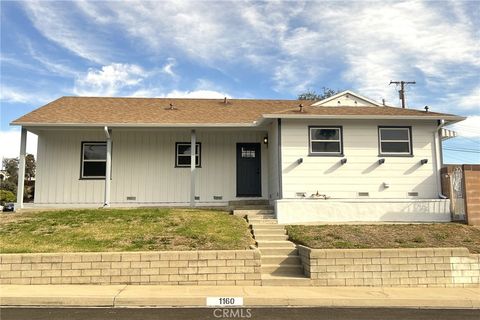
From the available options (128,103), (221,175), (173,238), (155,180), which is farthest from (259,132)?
(173,238)

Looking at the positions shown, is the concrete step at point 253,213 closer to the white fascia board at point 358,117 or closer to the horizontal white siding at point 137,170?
the horizontal white siding at point 137,170

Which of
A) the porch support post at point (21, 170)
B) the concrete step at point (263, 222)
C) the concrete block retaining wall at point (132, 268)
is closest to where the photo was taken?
the concrete block retaining wall at point (132, 268)

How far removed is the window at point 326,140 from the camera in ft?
46.8

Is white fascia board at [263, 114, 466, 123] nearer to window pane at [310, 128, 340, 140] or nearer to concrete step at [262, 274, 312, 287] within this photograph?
window pane at [310, 128, 340, 140]

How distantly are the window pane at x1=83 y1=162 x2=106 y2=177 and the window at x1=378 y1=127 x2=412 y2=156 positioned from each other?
9.94 m

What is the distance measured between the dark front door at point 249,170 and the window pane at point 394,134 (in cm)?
462

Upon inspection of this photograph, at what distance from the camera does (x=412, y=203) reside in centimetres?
1366

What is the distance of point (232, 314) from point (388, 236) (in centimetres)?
598

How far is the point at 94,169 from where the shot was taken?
52.8ft

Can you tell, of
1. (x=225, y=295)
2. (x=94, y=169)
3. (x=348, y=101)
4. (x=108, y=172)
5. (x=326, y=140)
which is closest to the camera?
(x=225, y=295)

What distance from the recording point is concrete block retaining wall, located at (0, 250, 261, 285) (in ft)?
29.3

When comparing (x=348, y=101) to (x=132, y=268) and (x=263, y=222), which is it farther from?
(x=132, y=268)

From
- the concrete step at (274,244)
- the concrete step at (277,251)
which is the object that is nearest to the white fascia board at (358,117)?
the concrete step at (274,244)

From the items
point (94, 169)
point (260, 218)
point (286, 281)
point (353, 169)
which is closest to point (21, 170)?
point (94, 169)
